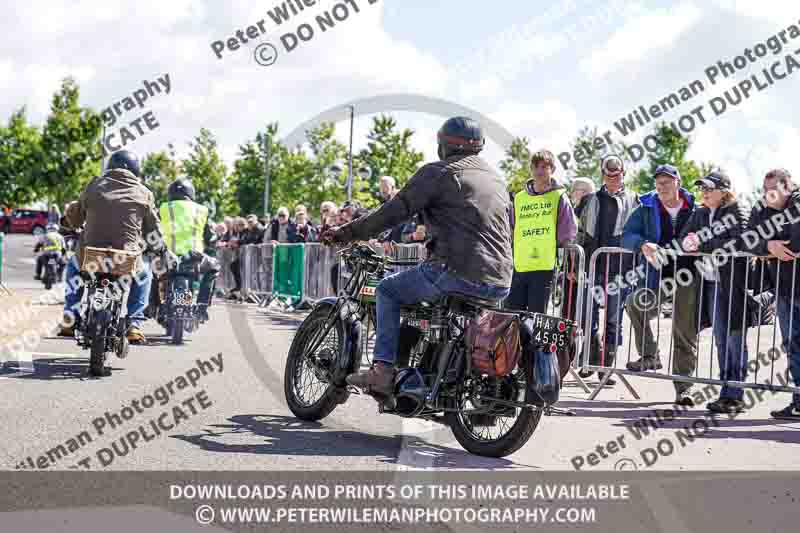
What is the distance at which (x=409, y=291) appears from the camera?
6.16 m

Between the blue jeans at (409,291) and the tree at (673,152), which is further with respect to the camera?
the tree at (673,152)

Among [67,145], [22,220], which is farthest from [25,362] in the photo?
[22,220]

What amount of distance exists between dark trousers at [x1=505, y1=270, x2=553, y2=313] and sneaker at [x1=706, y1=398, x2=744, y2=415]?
5.25 feet

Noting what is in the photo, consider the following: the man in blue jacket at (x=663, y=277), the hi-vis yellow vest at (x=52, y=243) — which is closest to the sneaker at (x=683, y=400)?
the man in blue jacket at (x=663, y=277)

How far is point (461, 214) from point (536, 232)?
2931mm

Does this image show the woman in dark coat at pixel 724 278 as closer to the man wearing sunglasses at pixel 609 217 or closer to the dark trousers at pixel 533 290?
the man wearing sunglasses at pixel 609 217

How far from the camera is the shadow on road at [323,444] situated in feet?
18.8

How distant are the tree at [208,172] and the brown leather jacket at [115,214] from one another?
64092 mm

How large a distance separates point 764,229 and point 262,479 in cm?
477

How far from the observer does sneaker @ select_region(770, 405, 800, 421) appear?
7.85m

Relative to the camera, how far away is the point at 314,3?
46.6 feet

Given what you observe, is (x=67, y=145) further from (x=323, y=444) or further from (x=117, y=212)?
(x=323, y=444)

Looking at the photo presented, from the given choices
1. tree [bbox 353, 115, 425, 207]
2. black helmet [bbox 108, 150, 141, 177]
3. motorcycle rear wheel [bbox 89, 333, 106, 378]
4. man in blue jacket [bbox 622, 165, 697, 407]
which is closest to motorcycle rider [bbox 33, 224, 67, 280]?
black helmet [bbox 108, 150, 141, 177]

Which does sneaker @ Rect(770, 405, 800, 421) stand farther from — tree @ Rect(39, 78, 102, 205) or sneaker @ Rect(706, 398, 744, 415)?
tree @ Rect(39, 78, 102, 205)
